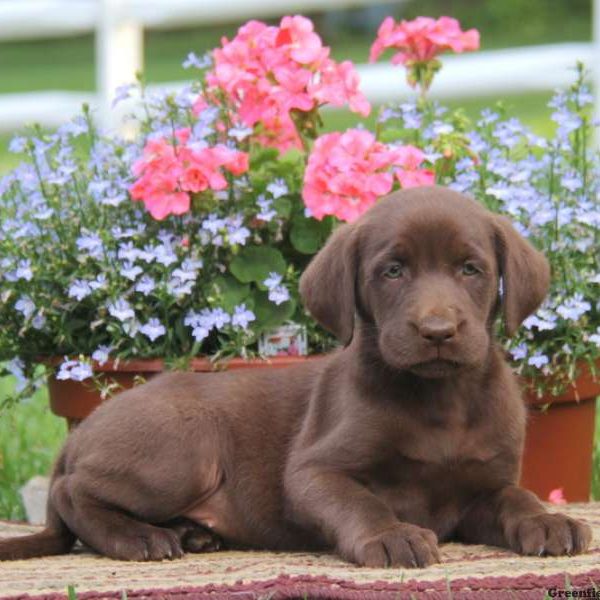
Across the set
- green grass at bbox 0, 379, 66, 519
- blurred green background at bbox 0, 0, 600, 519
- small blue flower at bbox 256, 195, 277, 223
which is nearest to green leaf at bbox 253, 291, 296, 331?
small blue flower at bbox 256, 195, 277, 223

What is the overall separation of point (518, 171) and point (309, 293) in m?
1.28

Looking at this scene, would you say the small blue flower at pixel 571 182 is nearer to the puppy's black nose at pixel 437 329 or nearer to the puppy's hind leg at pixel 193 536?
the puppy's black nose at pixel 437 329

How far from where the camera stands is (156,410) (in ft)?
13.4

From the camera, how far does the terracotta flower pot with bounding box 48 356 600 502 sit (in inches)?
185

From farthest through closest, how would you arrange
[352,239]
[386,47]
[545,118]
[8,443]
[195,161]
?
[545,118]
[8,443]
[386,47]
[195,161]
[352,239]

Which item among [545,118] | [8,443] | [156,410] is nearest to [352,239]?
[156,410]

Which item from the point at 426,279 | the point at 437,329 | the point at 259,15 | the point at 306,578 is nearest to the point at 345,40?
the point at 259,15

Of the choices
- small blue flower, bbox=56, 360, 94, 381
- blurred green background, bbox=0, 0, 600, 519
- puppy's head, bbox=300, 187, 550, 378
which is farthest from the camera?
blurred green background, bbox=0, 0, 600, 519

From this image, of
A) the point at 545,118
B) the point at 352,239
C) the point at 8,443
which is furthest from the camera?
the point at 545,118

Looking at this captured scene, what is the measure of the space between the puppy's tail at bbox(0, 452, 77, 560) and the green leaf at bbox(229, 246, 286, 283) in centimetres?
94

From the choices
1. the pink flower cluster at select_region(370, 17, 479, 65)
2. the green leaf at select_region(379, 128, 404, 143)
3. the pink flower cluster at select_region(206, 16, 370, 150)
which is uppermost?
the pink flower cluster at select_region(370, 17, 479, 65)

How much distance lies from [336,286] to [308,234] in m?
0.98

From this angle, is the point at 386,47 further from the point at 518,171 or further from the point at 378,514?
the point at 378,514

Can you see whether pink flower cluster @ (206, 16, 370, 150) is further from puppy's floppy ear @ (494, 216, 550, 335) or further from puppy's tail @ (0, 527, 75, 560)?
puppy's tail @ (0, 527, 75, 560)
